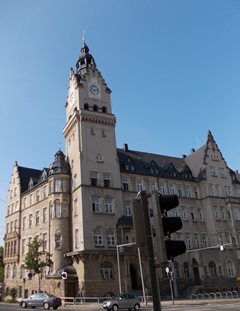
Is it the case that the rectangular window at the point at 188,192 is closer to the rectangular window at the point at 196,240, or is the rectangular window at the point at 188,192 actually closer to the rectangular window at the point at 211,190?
the rectangular window at the point at 211,190

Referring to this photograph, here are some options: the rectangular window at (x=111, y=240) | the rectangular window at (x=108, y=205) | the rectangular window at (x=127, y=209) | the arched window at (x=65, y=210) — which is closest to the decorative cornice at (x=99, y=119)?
the rectangular window at (x=108, y=205)

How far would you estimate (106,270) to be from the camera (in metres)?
47.8

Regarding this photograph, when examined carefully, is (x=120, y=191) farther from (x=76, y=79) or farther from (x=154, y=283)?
(x=154, y=283)

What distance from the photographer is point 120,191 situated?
5431 centimetres

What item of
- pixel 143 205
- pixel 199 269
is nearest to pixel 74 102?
pixel 199 269

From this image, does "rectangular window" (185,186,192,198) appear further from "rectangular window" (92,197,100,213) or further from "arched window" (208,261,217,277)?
"rectangular window" (92,197,100,213)

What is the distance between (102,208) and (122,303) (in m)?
20.2

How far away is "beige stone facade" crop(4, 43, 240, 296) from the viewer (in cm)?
4847

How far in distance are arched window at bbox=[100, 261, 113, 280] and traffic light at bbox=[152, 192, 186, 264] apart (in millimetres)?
44399

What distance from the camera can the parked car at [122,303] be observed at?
31.7m

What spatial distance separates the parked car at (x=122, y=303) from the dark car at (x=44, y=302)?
5264 millimetres

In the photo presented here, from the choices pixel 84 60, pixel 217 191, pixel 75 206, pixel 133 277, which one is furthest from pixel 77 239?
pixel 84 60

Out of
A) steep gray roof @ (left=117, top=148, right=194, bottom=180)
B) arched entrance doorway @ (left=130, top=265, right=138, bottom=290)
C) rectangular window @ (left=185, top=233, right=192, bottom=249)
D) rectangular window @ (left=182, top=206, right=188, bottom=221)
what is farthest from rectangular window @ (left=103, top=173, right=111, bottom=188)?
rectangular window @ (left=185, top=233, right=192, bottom=249)

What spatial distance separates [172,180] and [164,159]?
7.68 meters
